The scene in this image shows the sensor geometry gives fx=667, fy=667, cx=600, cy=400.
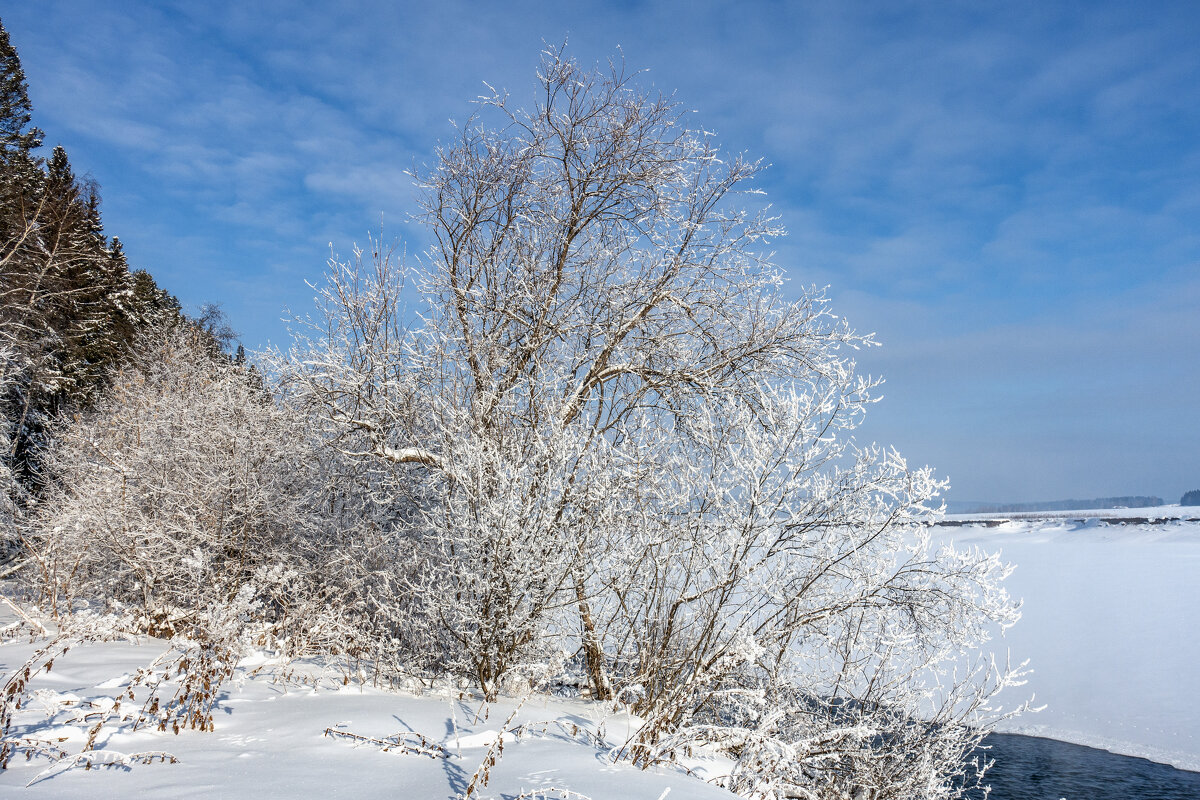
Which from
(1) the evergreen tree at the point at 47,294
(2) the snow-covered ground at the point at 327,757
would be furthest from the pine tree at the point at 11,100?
(2) the snow-covered ground at the point at 327,757

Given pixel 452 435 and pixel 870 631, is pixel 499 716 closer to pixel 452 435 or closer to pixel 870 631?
pixel 452 435

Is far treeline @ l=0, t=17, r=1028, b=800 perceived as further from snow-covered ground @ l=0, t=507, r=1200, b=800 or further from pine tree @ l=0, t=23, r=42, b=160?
pine tree @ l=0, t=23, r=42, b=160

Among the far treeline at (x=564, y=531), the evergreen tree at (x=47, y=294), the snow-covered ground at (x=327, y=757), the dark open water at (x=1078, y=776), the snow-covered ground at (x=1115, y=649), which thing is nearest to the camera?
the snow-covered ground at (x=327, y=757)

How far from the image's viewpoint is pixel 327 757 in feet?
10.6

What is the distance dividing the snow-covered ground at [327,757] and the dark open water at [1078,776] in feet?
27.9

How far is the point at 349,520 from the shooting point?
9.01m

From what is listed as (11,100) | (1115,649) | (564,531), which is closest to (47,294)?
(11,100)

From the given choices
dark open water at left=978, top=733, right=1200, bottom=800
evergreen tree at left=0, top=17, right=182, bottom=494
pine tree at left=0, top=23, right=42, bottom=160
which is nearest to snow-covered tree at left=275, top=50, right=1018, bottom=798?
dark open water at left=978, top=733, right=1200, bottom=800

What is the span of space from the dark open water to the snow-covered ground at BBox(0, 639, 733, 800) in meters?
8.49

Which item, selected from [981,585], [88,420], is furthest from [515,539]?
[88,420]

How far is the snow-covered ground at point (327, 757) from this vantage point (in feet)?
8.98

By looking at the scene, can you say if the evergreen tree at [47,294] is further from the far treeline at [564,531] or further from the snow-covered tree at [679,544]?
the snow-covered tree at [679,544]

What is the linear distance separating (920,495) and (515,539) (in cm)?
352

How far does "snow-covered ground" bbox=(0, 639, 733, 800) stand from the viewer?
2736 millimetres
